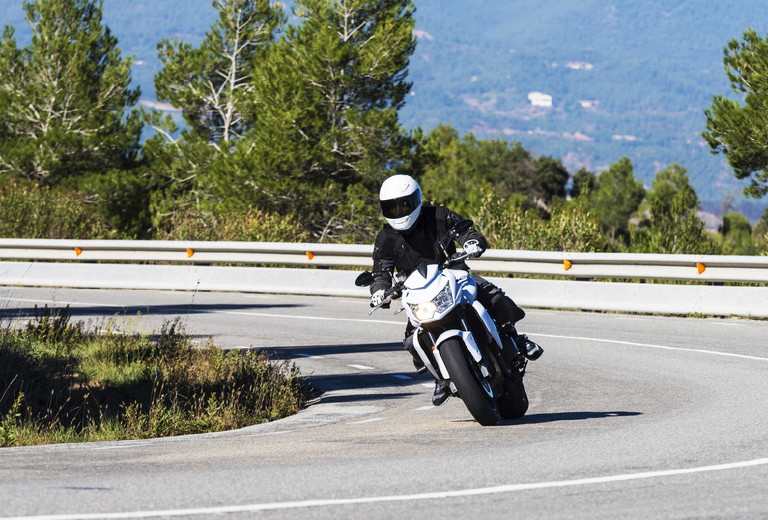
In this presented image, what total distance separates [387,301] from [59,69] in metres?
55.1

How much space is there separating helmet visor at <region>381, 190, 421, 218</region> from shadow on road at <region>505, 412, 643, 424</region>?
1.80 metres

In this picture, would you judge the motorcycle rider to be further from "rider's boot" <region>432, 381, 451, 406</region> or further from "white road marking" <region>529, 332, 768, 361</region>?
"white road marking" <region>529, 332, 768, 361</region>

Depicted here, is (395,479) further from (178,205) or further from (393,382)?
(178,205)

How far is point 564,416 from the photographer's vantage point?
9.34 meters

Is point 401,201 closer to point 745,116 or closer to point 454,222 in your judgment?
point 454,222

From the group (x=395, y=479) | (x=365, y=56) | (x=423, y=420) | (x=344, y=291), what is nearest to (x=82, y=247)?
(x=344, y=291)

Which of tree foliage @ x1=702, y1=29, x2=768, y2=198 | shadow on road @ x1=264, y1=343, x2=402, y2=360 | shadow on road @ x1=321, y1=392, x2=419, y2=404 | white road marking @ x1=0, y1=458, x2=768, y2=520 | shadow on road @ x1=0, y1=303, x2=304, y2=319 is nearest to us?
white road marking @ x1=0, y1=458, x2=768, y2=520

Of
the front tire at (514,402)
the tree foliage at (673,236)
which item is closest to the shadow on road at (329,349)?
the front tire at (514,402)

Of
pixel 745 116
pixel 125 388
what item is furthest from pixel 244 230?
pixel 745 116

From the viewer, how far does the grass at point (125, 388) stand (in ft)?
30.1

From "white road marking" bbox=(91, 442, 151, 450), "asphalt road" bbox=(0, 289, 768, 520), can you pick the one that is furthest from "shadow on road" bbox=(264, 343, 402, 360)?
"white road marking" bbox=(91, 442, 151, 450)

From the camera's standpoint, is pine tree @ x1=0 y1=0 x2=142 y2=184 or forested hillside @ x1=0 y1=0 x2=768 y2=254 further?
pine tree @ x1=0 y1=0 x2=142 y2=184

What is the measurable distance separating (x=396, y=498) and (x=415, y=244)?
9.67 feet

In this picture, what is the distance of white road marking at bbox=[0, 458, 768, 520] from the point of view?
5.59m
